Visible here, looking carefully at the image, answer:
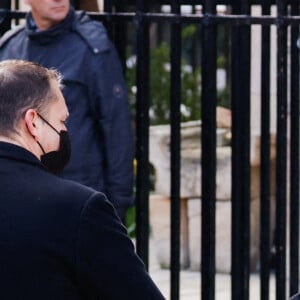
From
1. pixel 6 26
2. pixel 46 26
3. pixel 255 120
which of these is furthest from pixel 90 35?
pixel 255 120

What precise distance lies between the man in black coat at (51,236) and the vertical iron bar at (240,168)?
224 cm

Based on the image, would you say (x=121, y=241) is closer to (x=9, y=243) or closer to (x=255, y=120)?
(x=9, y=243)

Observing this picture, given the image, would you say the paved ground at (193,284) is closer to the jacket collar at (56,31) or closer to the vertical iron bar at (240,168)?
the vertical iron bar at (240,168)

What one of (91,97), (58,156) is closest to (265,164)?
(91,97)

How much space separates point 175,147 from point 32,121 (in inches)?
88.2

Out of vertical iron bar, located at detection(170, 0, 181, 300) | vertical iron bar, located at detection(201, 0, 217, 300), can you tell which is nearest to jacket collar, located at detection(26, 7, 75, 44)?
vertical iron bar, located at detection(170, 0, 181, 300)

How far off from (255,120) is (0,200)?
16.9 feet

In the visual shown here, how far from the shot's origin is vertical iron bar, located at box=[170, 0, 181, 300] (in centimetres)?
551

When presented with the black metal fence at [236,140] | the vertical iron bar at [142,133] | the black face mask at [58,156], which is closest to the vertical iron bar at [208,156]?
the black metal fence at [236,140]

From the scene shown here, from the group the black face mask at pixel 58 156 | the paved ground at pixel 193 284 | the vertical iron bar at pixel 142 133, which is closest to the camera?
the black face mask at pixel 58 156

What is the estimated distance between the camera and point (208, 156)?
216 inches

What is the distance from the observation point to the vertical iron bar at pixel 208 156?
5.46 meters

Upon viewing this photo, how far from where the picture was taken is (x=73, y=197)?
3.23m

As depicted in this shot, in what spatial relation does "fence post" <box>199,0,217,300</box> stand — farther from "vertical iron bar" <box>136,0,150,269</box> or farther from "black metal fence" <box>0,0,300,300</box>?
"vertical iron bar" <box>136,0,150,269</box>
